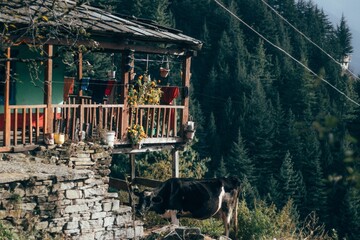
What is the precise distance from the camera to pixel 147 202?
14.6 metres

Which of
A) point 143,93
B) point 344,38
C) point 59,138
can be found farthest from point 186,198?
point 344,38

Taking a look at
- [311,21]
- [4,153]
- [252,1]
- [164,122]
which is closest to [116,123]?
[164,122]

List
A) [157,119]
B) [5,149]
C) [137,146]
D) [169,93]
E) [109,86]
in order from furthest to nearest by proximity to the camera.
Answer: [169,93] < [109,86] < [157,119] < [137,146] < [5,149]

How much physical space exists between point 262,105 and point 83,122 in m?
44.8

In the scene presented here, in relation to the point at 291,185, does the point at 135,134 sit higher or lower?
higher

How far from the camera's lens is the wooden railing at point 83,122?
1384 centimetres

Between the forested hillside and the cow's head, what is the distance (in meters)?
28.8

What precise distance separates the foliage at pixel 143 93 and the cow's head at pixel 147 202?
2094 millimetres

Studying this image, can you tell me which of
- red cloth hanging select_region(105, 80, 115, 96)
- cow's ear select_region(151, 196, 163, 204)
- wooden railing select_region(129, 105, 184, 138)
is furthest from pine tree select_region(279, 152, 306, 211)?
cow's ear select_region(151, 196, 163, 204)

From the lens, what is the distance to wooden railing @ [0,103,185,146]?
13844 mm

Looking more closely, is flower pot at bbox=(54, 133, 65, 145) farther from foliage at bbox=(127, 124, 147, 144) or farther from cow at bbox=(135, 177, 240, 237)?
foliage at bbox=(127, 124, 147, 144)

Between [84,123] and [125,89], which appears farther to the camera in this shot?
[125,89]

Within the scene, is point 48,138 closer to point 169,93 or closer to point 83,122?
point 83,122

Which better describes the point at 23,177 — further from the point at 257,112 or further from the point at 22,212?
the point at 257,112
